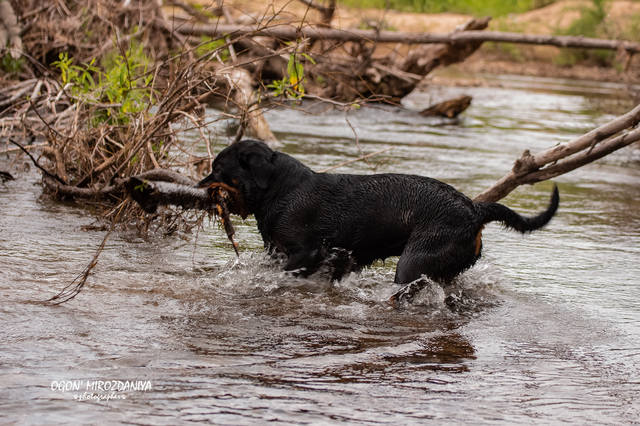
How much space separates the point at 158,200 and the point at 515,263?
3.11 m

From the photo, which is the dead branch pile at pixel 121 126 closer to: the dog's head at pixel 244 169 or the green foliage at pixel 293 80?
the green foliage at pixel 293 80

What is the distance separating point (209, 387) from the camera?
3863mm

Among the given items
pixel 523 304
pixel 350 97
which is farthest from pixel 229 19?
pixel 523 304

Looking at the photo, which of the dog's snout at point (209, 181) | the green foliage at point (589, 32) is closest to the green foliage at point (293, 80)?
the dog's snout at point (209, 181)

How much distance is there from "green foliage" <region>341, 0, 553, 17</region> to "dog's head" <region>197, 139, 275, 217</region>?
24.1 m

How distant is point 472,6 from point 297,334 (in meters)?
28.8

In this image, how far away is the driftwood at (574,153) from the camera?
22.5 ft

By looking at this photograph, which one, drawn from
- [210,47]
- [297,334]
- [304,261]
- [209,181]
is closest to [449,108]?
[210,47]

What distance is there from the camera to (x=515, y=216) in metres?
5.62

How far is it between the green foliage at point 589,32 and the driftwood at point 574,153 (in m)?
20.2

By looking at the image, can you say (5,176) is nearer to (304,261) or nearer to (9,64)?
(9,64)

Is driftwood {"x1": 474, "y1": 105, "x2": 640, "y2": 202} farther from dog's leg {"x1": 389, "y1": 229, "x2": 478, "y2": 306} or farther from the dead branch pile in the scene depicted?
the dead branch pile

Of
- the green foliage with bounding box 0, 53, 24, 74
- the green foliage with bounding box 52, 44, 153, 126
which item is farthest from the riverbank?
the green foliage with bounding box 52, 44, 153, 126

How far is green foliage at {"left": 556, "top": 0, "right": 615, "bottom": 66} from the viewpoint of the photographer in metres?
27.1
